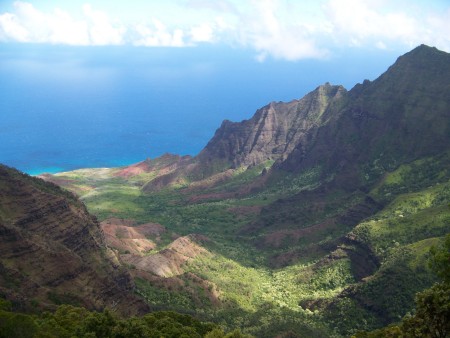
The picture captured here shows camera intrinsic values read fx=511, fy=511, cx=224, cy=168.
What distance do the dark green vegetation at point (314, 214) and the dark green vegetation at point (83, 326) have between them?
24011mm

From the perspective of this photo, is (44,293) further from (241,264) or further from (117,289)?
(241,264)

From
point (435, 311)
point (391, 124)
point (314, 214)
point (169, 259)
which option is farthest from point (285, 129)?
point (435, 311)

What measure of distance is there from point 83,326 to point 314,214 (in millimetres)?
95087

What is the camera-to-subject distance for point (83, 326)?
4431 centimetres

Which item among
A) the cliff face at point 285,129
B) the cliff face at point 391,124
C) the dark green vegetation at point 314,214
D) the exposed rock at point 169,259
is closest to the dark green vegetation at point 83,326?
the dark green vegetation at point 314,214

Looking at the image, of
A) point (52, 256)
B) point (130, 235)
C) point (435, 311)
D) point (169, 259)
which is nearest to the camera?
point (435, 311)

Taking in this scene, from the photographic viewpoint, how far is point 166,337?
151 ft

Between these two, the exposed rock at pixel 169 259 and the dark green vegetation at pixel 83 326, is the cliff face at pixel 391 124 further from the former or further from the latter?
the dark green vegetation at pixel 83 326

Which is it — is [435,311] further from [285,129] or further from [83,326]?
[285,129]

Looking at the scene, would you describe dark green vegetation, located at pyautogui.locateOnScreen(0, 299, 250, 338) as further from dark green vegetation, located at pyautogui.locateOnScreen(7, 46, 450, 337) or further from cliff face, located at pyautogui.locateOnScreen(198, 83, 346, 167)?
A: cliff face, located at pyautogui.locateOnScreen(198, 83, 346, 167)

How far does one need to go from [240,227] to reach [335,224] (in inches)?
1180

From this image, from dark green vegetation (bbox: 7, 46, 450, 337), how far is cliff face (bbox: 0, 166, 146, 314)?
28.6ft

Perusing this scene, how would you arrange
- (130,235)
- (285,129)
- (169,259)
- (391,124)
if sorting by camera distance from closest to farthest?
(169,259)
(130,235)
(391,124)
(285,129)

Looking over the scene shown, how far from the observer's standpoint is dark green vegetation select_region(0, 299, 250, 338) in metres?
37.4
